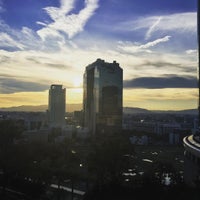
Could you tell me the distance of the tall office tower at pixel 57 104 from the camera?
13775cm

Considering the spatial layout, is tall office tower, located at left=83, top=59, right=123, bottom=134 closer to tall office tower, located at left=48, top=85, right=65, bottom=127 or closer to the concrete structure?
tall office tower, located at left=48, top=85, right=65, bottom=127

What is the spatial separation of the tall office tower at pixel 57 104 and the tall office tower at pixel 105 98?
36.5 m

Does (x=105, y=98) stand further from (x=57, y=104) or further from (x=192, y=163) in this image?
(x=192, y=163)

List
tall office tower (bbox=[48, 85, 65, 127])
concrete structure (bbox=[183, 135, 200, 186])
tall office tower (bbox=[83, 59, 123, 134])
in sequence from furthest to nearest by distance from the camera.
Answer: tall office tower (bbox=[48, 85, 65, 127]) < tall office tower (bbox=[83, 59, 123, 134]) < concrete structure (bbox=[183, 135, 200, 186])

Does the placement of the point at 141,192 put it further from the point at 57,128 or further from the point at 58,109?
the point at 58,109

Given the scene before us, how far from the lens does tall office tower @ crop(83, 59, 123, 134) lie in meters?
96.7

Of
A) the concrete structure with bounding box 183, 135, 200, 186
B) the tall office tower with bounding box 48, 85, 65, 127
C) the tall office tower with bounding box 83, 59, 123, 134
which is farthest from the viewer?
the tall office tower with bounding box 48, 85, 65, 127

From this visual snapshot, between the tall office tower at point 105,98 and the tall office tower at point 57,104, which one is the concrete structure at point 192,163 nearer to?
the tall office tower at point 105,98

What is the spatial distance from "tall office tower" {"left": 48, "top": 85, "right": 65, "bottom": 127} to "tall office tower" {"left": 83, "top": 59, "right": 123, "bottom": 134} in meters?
36.5

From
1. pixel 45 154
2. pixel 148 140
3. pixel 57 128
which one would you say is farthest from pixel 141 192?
pixel 57 128

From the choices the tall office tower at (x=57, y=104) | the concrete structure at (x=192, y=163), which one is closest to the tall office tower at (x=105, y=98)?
the tall office tower at (x=57, y=104)

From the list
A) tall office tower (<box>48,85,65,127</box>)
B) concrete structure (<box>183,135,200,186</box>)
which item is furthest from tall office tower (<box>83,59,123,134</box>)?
concrete structure (<box>183,135,200,186</box>)

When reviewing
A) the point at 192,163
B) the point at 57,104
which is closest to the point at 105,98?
the point at 57,104

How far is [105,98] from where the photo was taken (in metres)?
98.9
